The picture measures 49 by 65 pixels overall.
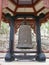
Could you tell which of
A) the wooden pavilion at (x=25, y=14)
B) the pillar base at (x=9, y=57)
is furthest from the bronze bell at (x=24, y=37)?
the pillar base at (x=9, y=57)

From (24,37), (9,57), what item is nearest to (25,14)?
(24,37)

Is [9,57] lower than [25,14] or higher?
lower

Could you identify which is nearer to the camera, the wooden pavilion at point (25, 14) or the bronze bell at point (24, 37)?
the bronze bell at point (24, 37)

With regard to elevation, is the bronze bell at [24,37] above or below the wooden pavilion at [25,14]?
below

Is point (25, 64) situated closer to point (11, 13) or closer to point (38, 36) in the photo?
point (38, 36)

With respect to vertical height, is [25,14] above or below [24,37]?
above

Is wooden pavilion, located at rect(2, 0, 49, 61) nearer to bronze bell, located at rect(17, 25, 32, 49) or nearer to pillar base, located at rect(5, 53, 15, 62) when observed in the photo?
pillar base, located at rect(5, 53, 15, 62)

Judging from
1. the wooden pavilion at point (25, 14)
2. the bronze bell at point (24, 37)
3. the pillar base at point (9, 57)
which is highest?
the wooden pavilion at point (25, 14)

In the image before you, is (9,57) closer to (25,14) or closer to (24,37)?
(24,37)

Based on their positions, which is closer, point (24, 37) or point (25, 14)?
point (24, 37)

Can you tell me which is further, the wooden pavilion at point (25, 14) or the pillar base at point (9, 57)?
the wooden pavilion at point (25, 14)

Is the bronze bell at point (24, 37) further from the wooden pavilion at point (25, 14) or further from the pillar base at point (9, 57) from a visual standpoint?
the pillar base at point (9, 57)

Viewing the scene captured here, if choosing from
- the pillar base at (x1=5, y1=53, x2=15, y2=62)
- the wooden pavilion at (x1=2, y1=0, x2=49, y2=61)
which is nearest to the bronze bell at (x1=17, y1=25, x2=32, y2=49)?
the wooden pavilion at (x1=2, y1=0, x2=49, y2=61)

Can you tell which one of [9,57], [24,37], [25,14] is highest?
[25,14]
